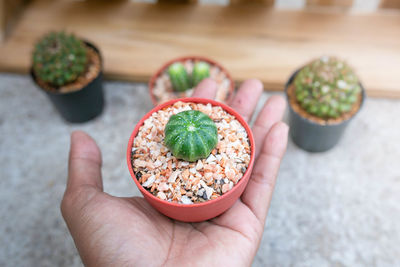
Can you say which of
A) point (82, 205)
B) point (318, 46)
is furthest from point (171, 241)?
point (318, 46)

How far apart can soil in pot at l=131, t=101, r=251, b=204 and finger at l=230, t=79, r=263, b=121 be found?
0.99 ft

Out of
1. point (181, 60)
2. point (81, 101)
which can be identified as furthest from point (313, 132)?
point (81, 101)

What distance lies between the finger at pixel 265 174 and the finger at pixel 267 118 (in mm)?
108

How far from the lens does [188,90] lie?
1718 millimetres

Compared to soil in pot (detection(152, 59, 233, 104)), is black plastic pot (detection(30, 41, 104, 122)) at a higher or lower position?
lower

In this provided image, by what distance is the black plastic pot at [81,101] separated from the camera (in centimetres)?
168

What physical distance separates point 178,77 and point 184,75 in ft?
0.11

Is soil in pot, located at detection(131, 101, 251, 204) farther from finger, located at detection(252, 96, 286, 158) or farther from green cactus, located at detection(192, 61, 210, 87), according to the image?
green cactus, located at detection(192, 61, 210, 87)

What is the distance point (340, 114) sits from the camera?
5.07ft

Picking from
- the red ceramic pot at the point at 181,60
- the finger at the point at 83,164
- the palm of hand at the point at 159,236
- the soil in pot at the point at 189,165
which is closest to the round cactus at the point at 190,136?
the soil in pot at the point at 189,165

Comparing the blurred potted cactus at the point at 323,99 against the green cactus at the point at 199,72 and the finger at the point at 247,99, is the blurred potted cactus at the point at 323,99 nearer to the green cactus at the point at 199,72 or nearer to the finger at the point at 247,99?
the finger at the point at 247,99

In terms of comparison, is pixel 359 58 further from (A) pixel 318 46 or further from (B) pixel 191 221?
(B) pixel 191 221

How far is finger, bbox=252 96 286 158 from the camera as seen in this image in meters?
1.43

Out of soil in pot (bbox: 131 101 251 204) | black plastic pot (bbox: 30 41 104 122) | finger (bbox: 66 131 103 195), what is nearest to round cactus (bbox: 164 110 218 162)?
soil in pot (bbox: 131 101 251 204)
